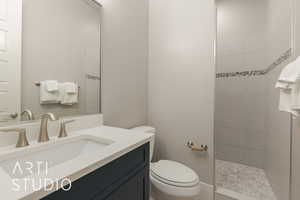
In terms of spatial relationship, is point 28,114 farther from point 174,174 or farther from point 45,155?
point 174,174

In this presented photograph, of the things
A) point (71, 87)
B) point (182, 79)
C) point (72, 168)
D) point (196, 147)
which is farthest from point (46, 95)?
point (196, 147)

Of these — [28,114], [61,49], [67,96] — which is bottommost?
[28,114]

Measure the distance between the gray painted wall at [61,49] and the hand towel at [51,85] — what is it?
0.03m

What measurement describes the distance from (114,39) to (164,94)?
0.81m

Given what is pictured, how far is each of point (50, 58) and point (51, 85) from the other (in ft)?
0.54

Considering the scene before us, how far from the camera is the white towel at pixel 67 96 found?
1.00m

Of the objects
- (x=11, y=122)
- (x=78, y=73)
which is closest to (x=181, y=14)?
(x=78, y=73)

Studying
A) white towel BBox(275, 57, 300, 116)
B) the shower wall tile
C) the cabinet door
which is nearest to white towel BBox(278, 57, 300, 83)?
white towel BBox(275, 57, 300, 116)

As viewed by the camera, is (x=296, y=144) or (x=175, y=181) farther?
(x=175, y=181)

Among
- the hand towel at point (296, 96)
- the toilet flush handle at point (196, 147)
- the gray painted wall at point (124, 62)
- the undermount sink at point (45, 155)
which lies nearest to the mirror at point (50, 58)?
the gray painted wall at point (124, 62)

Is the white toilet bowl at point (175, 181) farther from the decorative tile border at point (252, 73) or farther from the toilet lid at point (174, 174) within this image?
the decorative tile border at point (252, 73)

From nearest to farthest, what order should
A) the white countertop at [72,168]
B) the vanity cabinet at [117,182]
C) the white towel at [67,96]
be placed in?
the white countertop at [72,168]
the vanity cabinet at [117,182]
the white towel at [67,96]

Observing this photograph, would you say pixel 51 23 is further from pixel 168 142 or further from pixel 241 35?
pixel 241 35

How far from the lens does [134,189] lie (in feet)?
2.54
